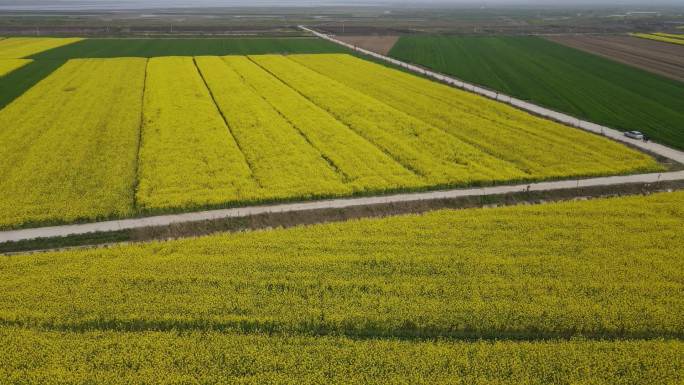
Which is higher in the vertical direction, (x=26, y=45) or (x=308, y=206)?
(x=26, y=45)

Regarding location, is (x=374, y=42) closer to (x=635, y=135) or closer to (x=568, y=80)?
(x=568, y=80)

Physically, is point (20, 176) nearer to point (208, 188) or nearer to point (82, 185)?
point (82, 185)

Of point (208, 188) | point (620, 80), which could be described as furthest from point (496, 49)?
point (208, 188)

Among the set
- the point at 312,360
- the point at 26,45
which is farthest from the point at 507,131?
the point at 26,45

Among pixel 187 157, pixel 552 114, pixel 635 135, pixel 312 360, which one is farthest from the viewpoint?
pixel 552 114

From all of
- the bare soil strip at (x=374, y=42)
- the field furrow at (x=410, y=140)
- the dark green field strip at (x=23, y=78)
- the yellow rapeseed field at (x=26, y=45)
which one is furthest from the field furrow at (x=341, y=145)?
the yellow rapeseed field at (x=26, y=45)

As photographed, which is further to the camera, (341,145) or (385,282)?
(341,145)

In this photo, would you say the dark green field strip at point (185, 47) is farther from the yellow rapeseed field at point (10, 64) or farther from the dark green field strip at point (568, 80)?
the dark green field strip at point (568, 80)

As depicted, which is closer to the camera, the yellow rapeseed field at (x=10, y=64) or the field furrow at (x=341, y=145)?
the field furrow at (x=341, y=145)
